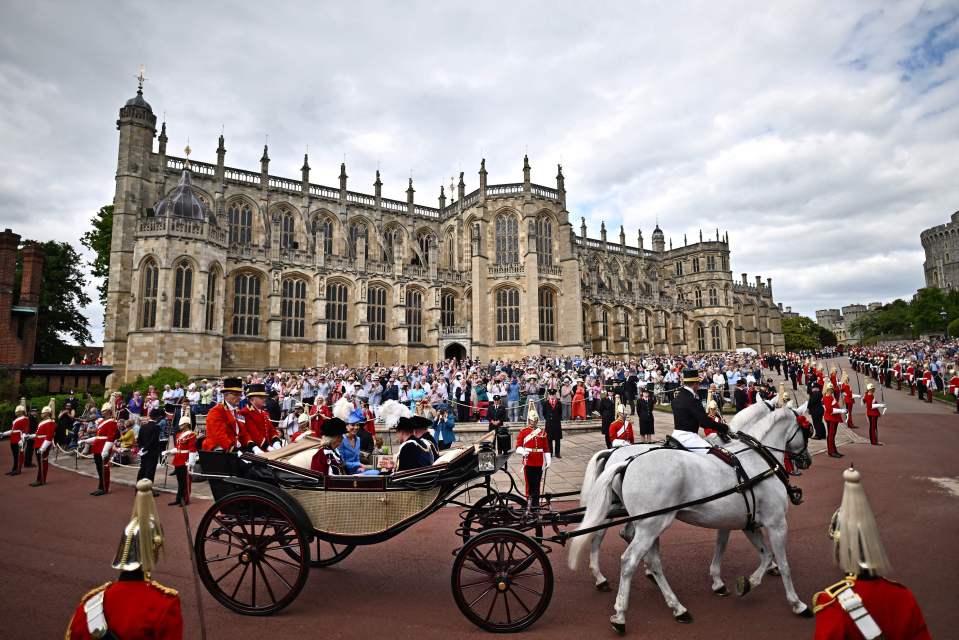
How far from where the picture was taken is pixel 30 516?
8.73 meters

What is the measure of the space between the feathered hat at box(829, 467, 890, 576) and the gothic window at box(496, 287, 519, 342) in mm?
34140

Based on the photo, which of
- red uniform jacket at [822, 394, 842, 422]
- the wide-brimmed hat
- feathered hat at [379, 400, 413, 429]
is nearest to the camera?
the wide-brimmed hat

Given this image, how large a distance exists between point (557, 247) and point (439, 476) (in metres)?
35.4

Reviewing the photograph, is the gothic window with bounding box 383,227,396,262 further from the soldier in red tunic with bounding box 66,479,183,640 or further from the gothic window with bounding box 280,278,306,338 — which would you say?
the soldier in red tunic with bounding box 66,479,183,640

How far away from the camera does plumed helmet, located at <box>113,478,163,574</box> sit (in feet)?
8.13

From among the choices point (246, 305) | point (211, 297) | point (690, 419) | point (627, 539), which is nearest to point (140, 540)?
point (627, 539)

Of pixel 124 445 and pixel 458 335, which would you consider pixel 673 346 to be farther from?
pixel 124 445

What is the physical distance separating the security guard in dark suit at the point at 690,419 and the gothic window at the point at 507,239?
104 feet

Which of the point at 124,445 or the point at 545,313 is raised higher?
the point at 545,313

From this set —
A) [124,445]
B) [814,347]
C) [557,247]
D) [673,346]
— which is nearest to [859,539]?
[124,445]

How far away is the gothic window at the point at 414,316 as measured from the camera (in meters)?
37.5

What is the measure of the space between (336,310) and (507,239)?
14.0 meters

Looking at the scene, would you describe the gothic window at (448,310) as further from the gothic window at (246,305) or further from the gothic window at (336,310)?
the gothic window at (246,305)

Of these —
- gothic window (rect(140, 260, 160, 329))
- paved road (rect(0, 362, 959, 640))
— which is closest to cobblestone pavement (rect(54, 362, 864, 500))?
paved road (rect(0, 362, 959, 640))
